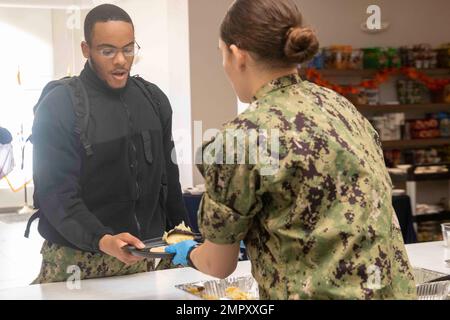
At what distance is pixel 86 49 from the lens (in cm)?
237

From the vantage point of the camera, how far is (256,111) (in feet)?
4.16

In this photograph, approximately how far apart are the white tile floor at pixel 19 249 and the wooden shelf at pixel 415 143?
4.94 meters

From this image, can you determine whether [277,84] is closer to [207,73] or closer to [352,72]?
[207,73]

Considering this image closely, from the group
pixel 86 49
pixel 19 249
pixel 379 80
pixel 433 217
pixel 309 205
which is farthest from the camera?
pixel 379 80

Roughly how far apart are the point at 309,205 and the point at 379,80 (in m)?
5.94

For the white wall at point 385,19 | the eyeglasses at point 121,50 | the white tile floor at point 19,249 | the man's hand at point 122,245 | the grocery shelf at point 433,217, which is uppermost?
the white wall at point 385,19

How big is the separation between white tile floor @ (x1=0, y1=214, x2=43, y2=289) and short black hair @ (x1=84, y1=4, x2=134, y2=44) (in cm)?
68

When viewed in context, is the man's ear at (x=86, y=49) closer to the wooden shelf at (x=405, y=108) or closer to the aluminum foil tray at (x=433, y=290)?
the aluminum foil tray at (x=433, y=290)

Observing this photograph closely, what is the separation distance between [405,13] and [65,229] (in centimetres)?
558

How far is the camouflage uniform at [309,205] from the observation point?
124 centimetres

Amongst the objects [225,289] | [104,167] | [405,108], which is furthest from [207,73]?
[405,108]

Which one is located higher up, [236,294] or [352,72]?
[352,72]

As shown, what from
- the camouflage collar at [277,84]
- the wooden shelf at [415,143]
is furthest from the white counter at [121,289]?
the wooden shelf at [415,143]

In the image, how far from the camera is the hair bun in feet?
4.21
